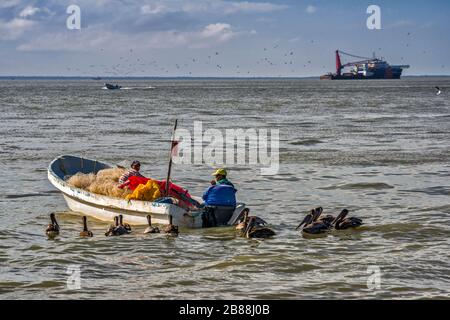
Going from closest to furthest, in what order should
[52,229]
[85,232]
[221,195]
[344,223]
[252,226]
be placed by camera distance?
[252,226] < [85,232] < [52,229] < [344,223] < [221,195]

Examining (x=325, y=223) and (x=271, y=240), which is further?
(x=325, y=223)

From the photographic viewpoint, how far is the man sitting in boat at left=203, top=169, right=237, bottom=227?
16938 millimetres

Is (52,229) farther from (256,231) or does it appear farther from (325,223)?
(325,223)

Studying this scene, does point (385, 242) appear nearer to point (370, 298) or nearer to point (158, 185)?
point (370, 298)

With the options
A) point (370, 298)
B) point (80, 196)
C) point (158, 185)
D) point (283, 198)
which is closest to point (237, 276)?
point (370, 298)

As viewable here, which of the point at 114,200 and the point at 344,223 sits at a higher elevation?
the point at 114,200

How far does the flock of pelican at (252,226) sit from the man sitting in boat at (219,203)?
37 cm

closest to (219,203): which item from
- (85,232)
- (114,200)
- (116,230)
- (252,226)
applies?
(252,226)

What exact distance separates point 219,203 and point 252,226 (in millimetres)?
1173

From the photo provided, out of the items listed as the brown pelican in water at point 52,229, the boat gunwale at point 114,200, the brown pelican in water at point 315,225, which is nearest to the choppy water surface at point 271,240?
the brown pelican in water at point 52,229

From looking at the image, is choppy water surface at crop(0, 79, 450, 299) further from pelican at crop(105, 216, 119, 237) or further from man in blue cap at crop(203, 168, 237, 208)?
man in blue cap at crop(203, 168, 237, 208)

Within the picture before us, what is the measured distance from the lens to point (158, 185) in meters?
Answer: 17.9

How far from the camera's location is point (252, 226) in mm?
16172
